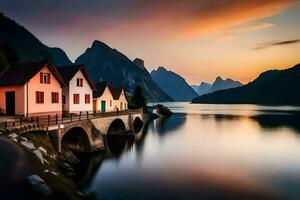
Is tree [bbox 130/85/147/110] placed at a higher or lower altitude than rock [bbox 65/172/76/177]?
higher

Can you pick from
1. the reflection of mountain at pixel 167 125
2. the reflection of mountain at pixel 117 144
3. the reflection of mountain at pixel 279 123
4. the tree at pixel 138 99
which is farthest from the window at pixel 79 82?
the reflection of mountain at pixel 279 123

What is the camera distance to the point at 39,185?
1512cm

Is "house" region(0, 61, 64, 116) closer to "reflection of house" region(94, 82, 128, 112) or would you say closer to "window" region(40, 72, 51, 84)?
"window" region(40, 72, 51, 84)

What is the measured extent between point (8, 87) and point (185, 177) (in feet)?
92.5

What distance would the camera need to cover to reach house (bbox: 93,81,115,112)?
65688mm

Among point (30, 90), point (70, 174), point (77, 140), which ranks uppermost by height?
point (30, 90)

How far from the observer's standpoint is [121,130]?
197 ft

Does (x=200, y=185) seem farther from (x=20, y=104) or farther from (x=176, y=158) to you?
(x=20, y=104)

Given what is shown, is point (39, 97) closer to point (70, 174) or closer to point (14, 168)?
point (70, 174)

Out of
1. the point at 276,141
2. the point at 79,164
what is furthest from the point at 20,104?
the point at 276,141

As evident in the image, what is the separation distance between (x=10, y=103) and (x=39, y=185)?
27.9m

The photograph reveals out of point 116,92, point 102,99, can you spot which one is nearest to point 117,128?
point 102,99

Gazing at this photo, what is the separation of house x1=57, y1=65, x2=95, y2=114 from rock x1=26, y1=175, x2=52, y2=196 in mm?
31936

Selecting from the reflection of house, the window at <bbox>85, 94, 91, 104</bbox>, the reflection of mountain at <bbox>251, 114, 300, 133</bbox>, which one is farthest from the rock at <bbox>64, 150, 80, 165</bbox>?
the reflection of mountain at <bbox>251, 114, 300, 133</bbox>
